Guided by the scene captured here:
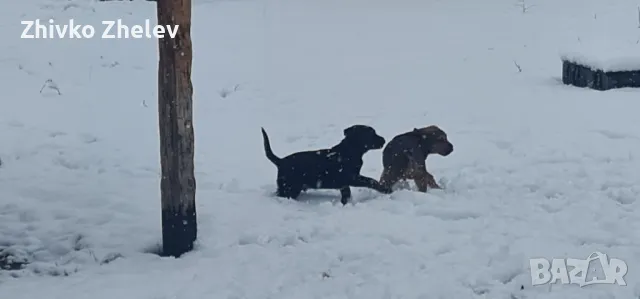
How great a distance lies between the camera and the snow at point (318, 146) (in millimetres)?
4812

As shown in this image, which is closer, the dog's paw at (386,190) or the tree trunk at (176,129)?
the tree trunk at (176,129)

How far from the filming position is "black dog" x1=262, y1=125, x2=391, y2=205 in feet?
19.4

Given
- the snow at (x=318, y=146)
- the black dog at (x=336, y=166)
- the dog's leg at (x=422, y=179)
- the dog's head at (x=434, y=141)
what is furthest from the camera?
the dog's head at (x=434, y=141)

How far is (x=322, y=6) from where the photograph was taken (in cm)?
1373

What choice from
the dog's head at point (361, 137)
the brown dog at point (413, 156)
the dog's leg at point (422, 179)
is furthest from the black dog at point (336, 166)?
the dog's leg at point (422, 179)

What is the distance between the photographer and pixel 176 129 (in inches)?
196

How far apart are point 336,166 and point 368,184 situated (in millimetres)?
251

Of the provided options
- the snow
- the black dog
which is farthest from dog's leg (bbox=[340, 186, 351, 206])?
the snow

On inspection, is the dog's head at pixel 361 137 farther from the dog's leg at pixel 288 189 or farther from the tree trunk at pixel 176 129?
the tree trunk at pixel 176 129

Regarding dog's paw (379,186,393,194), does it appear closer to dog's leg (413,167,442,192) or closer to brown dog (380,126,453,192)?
brown dog (380,126,453,192)

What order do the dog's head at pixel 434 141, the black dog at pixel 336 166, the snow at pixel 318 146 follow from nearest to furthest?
the snow at pixel 318 146 < the black dog at pixel 336 166 < the dog's head at pixel 434 141

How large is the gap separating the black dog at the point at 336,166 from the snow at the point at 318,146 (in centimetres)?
15

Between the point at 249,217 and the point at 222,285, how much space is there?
114 centimetres

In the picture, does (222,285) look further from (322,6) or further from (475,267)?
(322,6)
